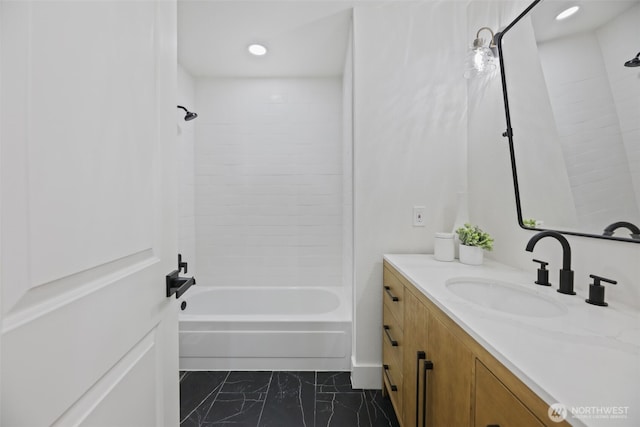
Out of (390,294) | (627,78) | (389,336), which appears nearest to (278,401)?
(389,336)

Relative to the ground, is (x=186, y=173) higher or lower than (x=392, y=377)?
higher

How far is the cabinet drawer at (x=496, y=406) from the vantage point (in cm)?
56

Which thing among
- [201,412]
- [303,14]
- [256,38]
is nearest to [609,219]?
[303,14]

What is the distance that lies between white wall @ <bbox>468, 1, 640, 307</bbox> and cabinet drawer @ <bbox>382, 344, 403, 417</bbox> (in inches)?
31.8

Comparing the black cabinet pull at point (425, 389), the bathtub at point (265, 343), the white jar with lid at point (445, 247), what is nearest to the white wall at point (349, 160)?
the bathtub at point (265, 343)

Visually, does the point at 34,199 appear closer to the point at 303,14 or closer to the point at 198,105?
the point at 303,14

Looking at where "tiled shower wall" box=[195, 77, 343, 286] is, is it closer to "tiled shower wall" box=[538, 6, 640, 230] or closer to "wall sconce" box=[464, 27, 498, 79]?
"wall sconce" box=[464, 27, 498, 79]

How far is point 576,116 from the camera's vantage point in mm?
1043

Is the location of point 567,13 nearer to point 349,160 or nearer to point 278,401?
point 349,160

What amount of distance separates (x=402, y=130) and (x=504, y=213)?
30.4 inches

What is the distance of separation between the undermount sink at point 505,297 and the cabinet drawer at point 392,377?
53 cm

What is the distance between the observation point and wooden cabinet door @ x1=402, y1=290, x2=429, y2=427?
3.59ft

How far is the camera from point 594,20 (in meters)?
0.96

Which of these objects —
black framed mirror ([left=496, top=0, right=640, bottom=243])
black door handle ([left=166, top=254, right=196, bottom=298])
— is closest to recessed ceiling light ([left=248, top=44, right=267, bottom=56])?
black framed mirror ([left=496, top=0, right=640, bottom=243])
